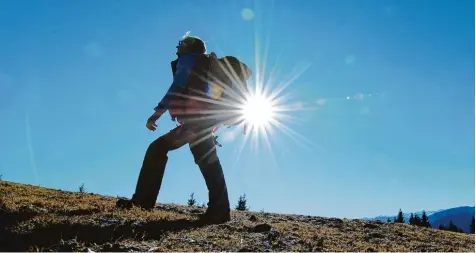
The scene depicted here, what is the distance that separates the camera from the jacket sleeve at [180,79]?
760 centimetres

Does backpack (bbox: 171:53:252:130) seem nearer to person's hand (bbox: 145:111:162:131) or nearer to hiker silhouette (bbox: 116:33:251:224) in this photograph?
hiker silhouette (bbox: 116:33:251:224)

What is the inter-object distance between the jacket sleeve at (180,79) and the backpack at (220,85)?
98 mm

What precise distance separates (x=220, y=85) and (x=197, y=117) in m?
0.74

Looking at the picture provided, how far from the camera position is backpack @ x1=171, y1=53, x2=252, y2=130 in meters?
7.70

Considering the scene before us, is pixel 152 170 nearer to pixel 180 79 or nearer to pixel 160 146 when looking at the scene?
pixel 160 146

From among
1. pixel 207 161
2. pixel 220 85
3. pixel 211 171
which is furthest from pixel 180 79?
pixel 211 171

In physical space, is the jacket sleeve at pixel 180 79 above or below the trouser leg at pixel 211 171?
above

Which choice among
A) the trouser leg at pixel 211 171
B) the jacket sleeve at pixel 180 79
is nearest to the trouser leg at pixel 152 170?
the trouser leg at pixel 211 171

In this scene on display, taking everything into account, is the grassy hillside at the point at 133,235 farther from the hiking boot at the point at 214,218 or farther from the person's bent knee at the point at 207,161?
the person's bent knee at the point at 207,161

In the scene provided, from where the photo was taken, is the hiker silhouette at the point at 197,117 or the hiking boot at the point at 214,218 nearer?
the hiking boot at the point at 214,218

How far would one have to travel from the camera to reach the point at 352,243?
6461 mm

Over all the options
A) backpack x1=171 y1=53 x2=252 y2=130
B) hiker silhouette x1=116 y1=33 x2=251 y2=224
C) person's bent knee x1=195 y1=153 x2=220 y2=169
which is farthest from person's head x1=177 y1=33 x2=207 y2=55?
person's bent knee x1=195 y1=153 x2=220 y2=169

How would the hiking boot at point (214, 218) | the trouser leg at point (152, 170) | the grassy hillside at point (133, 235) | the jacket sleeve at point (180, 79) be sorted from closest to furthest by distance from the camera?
the grassy hillside at point (133, 235) → the hiking boot at point (214, 218) → the jacket sleeve at point (180, 79) → the trouser leg at point (152, 170)

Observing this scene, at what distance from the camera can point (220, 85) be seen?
25.6ft
